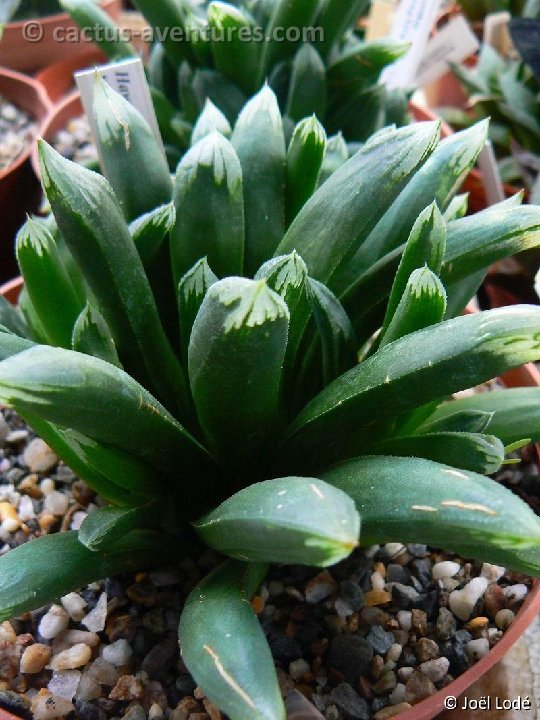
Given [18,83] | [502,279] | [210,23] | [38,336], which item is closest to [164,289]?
[38,336]

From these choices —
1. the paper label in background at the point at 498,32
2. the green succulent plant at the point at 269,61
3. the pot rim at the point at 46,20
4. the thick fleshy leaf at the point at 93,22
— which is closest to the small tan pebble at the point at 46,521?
the green succulent plant at the point at 269,61

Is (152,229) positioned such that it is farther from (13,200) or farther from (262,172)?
(13,200)

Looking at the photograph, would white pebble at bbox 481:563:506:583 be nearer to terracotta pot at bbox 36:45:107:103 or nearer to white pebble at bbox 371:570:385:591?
white pebble at bbox 371:570:385:591

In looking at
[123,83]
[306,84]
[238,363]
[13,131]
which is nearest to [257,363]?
[238,363]

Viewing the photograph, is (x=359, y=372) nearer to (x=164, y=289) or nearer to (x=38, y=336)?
(x=164, y=289)

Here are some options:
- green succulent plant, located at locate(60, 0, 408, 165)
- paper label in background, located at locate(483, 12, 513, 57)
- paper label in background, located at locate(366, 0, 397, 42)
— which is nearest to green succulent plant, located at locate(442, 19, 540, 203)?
paper label in background, located at locate(483, 12, 513, 57)

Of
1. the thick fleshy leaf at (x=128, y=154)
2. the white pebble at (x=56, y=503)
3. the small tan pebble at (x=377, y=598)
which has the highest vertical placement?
the thick fleshy leaf at (x=128, y=154)

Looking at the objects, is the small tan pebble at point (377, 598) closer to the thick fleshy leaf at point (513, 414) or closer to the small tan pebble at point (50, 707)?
the thick fleshy leaf at point (513, 414)
